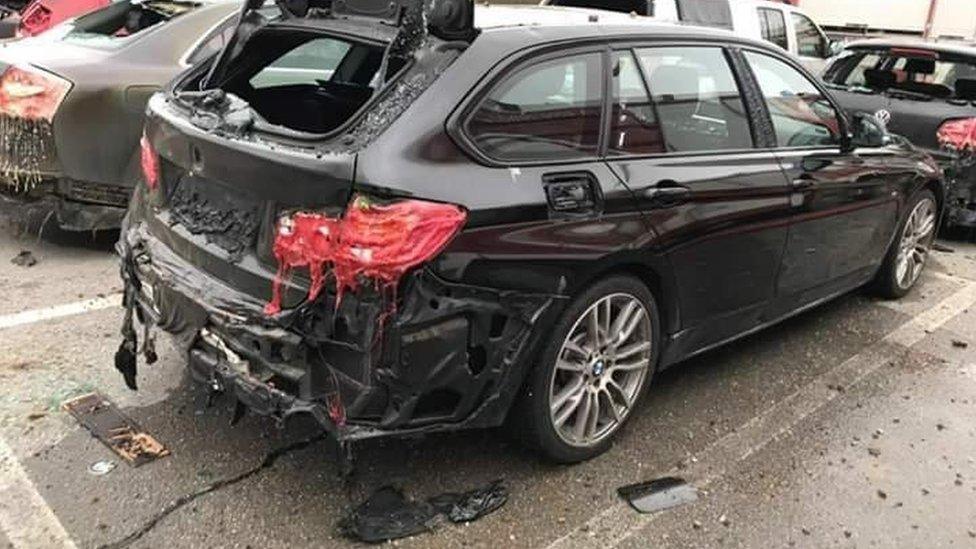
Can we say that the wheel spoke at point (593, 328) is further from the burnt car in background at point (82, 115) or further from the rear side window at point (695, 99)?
the burnt car in background at point (82, 115)

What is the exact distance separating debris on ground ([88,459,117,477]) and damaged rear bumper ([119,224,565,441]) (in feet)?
1.68

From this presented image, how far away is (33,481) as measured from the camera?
2.94 meters

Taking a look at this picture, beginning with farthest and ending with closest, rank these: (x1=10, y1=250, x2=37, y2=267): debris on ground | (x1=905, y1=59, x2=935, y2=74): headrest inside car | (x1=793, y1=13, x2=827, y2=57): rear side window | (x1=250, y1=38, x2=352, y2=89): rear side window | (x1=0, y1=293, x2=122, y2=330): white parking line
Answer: (x1=793, y1=13, x2=827, y2=57): rear side window < (x1=905, y1=59, x2=935, y2=74): headrest inside car < (x1=10, y1=250, x2=37, y2=267): debris on ground < (x1=0, y1=293, x2=122, y2=330): white parking line < (x1=250, y1=38, x2=352, y2=89): rear side window

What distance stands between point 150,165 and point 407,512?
5.37 ft

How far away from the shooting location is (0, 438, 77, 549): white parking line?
8.66 feet

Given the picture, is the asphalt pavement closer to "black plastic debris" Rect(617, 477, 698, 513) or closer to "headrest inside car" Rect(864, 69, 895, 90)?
"black plastic debris" Rect(617, 477, 698, 513)

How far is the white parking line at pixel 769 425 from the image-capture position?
285 cm

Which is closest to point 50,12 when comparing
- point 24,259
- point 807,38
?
point 24,259

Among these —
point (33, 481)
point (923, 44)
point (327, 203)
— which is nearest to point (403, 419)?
point (327, 203)

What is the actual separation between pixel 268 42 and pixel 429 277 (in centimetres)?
158

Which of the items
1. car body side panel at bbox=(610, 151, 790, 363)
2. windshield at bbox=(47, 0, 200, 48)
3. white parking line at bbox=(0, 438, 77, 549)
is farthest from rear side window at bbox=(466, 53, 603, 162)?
windshield at bbox=(47, 0, 200, 48)

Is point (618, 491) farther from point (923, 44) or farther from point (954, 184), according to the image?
point (923, 44)

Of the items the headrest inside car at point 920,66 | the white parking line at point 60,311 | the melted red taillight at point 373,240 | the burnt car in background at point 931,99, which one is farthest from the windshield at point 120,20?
the headrest inside car at point 920,66

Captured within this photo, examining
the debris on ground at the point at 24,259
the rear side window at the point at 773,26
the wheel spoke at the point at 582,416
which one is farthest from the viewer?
the rear side window at the point at 773,26
